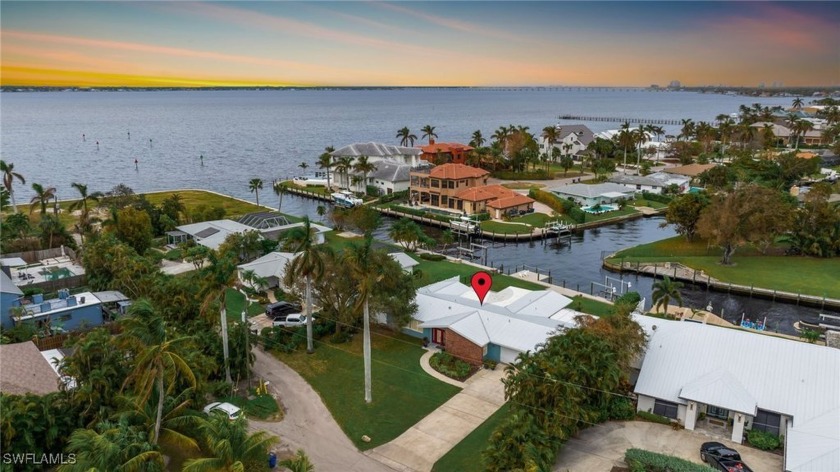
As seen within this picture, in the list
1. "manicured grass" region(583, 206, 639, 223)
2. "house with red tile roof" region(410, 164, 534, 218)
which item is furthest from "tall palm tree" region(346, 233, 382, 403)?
"manicured grass" region(583, 206, 639, 223)

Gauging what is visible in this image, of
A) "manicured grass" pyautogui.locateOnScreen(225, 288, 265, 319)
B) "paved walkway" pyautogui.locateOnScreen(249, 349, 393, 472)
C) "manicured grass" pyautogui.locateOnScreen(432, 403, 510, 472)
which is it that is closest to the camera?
"manicured grass" pyautogui.locateOnScreen(432, 403, 510, 472)

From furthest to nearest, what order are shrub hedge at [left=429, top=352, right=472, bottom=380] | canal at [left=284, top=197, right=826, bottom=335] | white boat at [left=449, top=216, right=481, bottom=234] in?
white boat at [left=449, top=216, right=481, bottom=234] < canal at [left=284, top=197, right=826, bottom=335] < shrub hedge at [left=429, top=352, right=472, bottom=380]

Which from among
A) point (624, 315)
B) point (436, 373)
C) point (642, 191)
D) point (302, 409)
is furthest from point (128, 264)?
point (642, 191)

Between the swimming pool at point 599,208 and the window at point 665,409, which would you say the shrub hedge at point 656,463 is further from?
the swimming pool at point 599,208

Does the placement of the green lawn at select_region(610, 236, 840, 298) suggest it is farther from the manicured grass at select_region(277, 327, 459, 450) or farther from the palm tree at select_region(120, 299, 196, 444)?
the palm tree at select_region(120, 299, 196, 444)

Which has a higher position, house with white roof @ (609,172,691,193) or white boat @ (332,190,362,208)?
house with white roof @ (609,172,691,193)
